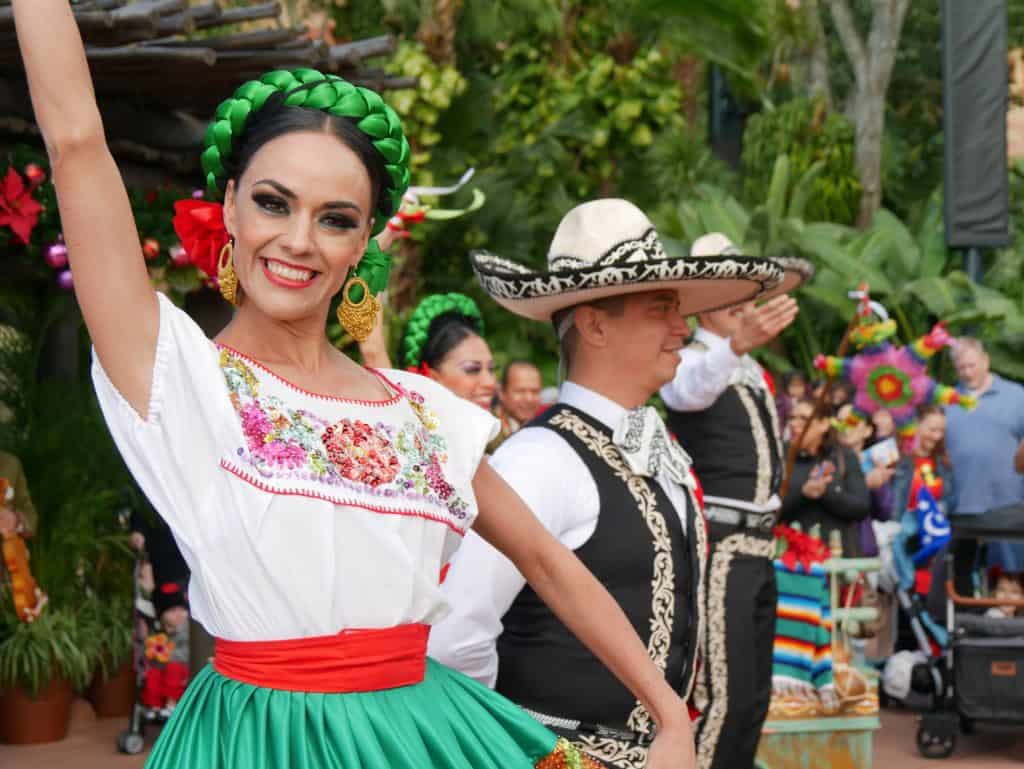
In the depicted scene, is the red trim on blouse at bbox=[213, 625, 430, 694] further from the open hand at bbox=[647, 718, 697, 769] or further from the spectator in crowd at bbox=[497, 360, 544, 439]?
the spectator in crowd at bbox=[497, 360, 544, 439]

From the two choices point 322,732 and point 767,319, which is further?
point 767,319

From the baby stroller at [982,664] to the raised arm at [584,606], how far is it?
5501mm

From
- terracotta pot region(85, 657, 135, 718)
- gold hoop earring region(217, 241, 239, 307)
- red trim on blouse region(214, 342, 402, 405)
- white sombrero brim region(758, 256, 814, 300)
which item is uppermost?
white sombrero brim region(758, 256, 814, 300)

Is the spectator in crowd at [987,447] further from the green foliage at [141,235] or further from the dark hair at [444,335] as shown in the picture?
the green foliage at [141,235]

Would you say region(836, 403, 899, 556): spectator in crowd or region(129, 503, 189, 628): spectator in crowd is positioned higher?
region(836, 403, 899, 556): spectator in crowd

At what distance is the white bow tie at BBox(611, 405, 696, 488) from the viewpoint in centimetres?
357

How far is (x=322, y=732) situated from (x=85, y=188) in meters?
0.78

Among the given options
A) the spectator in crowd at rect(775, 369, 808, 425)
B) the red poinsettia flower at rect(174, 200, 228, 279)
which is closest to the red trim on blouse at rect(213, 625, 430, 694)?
the red poinsettia flower at rect(174, 200, 228, 279)

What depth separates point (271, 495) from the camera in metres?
2.27

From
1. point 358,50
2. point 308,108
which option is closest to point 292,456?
point 308,108

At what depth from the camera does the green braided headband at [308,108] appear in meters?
2.45

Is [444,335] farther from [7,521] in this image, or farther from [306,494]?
[306,494]

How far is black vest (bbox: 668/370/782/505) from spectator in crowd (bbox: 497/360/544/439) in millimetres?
2172

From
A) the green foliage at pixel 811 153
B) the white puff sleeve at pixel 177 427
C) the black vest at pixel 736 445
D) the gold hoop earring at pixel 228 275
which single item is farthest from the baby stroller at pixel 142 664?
the green foliage at pixel 811 153
